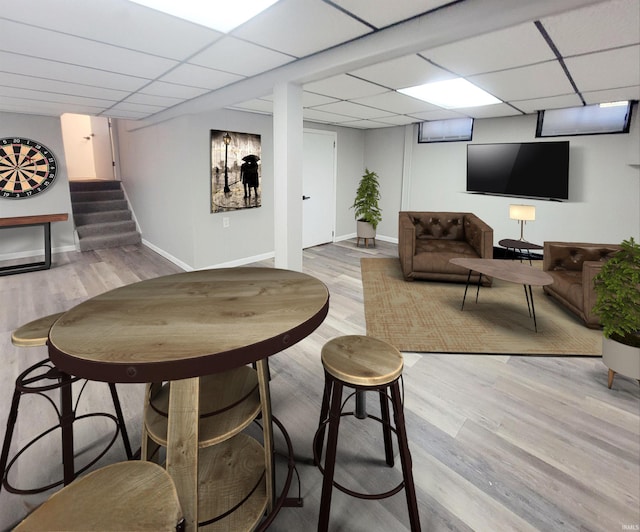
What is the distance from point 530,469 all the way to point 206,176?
14.4 feet

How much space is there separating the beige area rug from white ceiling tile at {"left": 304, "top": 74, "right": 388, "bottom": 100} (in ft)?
6.96

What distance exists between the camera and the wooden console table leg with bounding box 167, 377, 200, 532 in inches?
44.5

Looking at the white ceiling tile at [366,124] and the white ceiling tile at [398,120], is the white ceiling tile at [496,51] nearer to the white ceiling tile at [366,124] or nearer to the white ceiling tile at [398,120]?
the white ceiling tile at [398,120]

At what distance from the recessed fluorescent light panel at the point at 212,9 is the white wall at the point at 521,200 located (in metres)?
4.63

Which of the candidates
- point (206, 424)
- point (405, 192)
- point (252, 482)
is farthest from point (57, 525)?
point (405, 192)

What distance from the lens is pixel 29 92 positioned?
359cm

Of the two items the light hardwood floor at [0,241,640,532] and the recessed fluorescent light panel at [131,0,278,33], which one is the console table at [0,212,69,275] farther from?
the recessed fluorescent light panel at [131,0,278,33]

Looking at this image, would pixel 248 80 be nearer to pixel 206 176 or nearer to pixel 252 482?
pixel 206 176

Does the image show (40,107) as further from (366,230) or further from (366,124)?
(366,230)

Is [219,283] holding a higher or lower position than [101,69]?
lower

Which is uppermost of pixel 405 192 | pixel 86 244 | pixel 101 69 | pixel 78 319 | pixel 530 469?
pixel 101 69

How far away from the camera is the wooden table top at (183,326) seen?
92cm

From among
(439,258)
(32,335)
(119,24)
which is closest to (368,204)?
(439,258)

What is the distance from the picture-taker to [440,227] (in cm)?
498
